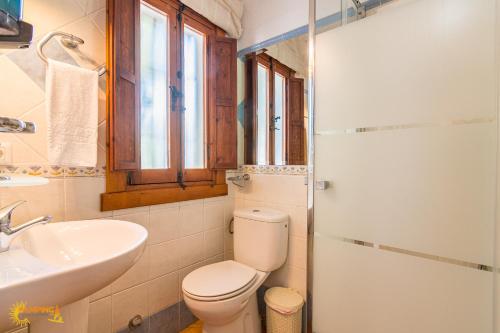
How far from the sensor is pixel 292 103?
1.54m

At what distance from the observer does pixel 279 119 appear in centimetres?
166

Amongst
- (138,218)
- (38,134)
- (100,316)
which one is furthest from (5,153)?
(100,316)

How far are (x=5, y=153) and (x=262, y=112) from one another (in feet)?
4.59

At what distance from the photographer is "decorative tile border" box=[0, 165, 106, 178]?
3.00 feet

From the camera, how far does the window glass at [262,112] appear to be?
175cm

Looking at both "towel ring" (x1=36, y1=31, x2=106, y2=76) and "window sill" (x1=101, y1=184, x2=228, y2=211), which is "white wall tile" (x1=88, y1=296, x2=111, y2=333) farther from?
"towel ring" (x1=36, y1=31, x2=106, y2=76)

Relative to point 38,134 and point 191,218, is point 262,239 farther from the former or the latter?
point 38,134

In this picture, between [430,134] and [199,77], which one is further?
[199,77]

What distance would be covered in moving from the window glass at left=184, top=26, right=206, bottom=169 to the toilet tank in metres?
0.54

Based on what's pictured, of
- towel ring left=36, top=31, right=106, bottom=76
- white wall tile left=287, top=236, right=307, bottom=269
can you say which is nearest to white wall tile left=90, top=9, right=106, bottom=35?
towel ring left=36, top=31, right=106, bottom=76

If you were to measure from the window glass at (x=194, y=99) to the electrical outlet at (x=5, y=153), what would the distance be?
2.80 feet

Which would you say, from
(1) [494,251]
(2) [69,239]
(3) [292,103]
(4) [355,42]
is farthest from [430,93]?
(2) [69,239]

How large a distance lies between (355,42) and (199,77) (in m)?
1.07

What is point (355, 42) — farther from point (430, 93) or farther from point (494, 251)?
point (494, 251)
